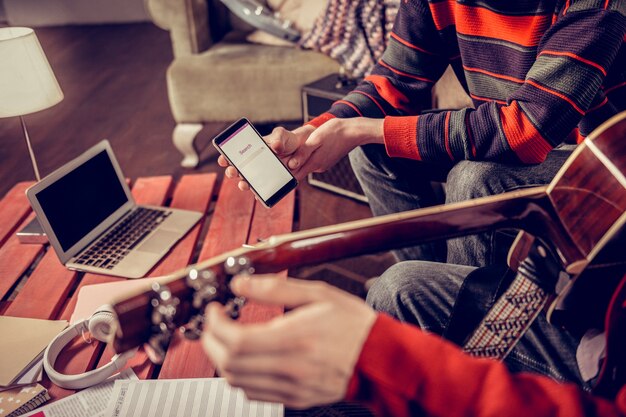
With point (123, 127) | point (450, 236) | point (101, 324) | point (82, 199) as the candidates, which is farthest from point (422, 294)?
point (123, 127)

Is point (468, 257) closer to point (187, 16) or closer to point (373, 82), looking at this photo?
point (373, 82)

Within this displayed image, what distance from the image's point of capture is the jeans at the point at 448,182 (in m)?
0.97

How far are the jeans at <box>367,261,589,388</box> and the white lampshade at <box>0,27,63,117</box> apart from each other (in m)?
0.89

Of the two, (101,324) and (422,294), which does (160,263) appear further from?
(422,294)

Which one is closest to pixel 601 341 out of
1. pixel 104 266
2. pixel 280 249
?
pixel 280 249

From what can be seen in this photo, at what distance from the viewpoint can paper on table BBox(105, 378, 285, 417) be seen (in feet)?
2.51

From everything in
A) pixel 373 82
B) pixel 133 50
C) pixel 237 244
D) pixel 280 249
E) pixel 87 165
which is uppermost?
pixel 280 249

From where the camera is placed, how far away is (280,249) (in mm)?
626

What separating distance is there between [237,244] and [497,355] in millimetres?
572

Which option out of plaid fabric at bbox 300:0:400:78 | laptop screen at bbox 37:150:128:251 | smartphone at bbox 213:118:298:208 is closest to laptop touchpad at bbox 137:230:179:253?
laptop screen at bbox 37:150:128:251

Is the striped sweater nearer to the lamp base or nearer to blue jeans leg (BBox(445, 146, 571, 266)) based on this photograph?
blue jeans leg (BBox(445, 146, 571, 266))

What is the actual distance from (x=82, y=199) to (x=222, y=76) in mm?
1116

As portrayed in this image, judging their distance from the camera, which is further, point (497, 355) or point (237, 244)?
point (237, 244)

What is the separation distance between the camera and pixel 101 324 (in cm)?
85
